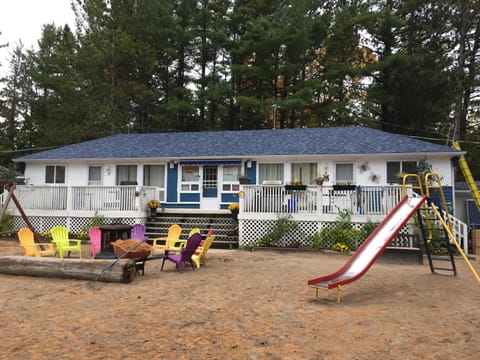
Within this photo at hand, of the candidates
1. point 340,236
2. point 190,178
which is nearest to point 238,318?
point 340,236

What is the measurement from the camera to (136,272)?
806 cm

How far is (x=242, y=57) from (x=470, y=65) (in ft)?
49.6

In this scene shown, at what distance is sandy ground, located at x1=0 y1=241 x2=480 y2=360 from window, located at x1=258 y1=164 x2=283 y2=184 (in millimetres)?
8250

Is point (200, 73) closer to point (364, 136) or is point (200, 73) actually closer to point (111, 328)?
point (364, 136)

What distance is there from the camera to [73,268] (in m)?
7.48

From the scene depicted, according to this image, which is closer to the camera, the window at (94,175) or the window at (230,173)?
the window at (230,173)

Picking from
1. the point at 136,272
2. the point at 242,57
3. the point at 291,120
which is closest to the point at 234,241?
the point at 136,272

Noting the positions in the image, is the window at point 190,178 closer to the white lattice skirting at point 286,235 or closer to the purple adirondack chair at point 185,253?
the white lattice skirting at point 286,235

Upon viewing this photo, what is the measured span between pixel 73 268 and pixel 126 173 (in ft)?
34.4

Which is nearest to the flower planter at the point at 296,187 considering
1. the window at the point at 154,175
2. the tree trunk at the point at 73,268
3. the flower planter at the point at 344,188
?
the flower planter at the point at 344,188

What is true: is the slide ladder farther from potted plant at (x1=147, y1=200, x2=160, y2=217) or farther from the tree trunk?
potted plant at (x1=147, y1=200, x2=160, y2=217)

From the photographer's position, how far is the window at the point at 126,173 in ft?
57.4

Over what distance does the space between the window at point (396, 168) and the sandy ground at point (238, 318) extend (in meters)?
7.27

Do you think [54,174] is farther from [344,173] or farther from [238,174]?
[344,173]
